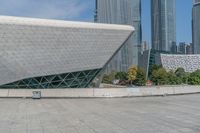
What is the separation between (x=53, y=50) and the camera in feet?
158

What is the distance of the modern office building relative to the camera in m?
44.3

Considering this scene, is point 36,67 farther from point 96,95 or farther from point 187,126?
point 187,126

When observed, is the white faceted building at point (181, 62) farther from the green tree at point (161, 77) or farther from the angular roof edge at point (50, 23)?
the angular roof edge at point (50, 23)

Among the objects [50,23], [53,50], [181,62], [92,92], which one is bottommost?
[92,92]

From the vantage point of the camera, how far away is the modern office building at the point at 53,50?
1743 inches

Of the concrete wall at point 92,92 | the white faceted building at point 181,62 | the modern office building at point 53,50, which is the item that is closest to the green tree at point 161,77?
the white faceted building at point 181,62

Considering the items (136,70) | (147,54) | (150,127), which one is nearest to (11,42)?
(150,127)

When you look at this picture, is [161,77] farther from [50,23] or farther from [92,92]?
[92,92]

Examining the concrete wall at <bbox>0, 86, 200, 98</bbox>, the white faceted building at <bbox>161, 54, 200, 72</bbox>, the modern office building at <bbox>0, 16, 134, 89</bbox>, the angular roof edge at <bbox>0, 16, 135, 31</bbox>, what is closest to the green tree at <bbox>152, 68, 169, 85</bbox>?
the white faceted building at <bbox>161, 54, 200, 72</bbox>

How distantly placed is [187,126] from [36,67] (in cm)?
3605

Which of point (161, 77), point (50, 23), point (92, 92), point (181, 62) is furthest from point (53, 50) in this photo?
point (181, 62)

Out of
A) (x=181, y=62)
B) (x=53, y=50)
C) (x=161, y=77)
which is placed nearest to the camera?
(x=53, y=50)

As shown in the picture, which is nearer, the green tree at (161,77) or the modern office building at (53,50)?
the modern office building at (53,50)

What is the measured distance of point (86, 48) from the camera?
168ft
